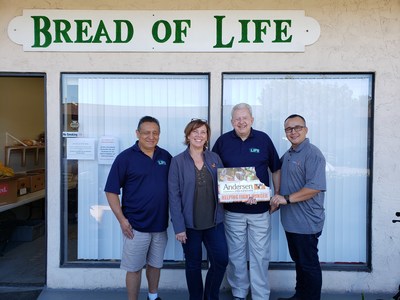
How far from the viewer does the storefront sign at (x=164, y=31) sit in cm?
377

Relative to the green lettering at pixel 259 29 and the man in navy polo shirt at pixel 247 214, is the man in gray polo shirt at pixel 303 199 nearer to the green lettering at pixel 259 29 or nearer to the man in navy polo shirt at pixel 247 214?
the man in navy polo shirt at pixel 247 214

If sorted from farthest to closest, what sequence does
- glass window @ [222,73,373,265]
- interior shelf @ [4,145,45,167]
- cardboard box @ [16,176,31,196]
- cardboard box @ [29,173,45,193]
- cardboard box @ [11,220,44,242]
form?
interior shelf @ [4,145,45,167]
cardboard box @ [29,173,45,193]
cardboard box @ [11,220,44,242]
cardboard box @ [16,176,31,196]
glass window @ [222,73,373,265]

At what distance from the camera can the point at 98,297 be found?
12.4 feet

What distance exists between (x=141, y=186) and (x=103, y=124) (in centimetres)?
122

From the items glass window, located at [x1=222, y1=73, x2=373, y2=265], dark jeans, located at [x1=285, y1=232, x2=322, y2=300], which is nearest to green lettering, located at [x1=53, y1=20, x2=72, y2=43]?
glass window, located at [x1=222, y1=73, x2=373, y2=265]

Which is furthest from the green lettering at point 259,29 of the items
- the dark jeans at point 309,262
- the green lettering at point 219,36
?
the dark jeans at point 309,262

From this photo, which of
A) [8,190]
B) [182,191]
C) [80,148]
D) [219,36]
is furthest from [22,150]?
[182,191]

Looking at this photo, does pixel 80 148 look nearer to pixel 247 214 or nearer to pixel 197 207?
pixel 197 207

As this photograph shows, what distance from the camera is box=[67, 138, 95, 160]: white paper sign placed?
156 inches

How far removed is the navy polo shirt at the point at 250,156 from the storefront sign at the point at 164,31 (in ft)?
3.42

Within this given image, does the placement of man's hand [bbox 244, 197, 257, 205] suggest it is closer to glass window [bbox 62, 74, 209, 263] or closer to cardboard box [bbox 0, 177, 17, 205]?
glass window [bbox 62, 74, 209, 263]

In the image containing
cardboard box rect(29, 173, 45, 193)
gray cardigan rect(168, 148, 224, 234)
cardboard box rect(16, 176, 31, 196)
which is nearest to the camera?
gray cardigan rect(168, 148, 224, 234)

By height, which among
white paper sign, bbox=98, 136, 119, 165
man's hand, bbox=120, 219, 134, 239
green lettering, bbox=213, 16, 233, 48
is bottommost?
man's hand, bbox=120, 219, 134, 239

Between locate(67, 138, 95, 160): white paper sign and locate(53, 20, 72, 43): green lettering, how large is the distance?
3.48 feet
